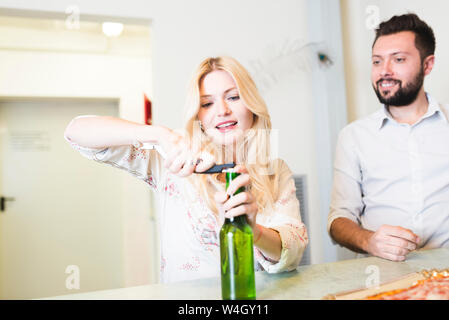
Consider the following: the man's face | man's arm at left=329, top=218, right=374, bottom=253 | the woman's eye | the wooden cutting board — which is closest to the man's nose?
the man's face

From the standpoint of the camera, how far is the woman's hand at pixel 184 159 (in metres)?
0.81

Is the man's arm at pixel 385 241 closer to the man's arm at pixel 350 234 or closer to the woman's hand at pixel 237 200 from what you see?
the man's arm at pixel 350 234

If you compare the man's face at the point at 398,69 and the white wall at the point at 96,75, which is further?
the white wall at the point at 96,75

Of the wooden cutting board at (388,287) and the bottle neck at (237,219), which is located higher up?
the bottle neck at (237,219)

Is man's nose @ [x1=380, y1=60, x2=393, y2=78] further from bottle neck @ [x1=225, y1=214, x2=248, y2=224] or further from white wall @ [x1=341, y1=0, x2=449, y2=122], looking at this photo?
bottle neck @ [x1=225, y1=214, x2=248, y2=224]

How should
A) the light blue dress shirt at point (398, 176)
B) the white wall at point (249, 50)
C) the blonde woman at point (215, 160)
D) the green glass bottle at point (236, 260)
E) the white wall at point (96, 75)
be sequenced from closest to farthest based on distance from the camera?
1. the green glass bottle at point (236, 260)
2. the blonde woman at point (215, 160)
3. the light blue dress shirt at point (398, 176)
4. the white wall at point (249, 50)
5. the white wall at point (96, 75)

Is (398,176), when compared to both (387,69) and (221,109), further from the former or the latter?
(221,109)

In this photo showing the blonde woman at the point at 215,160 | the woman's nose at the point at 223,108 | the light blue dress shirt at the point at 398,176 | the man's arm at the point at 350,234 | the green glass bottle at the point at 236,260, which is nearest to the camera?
the green glass bottle at the point at 236,260

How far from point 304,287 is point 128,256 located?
352 cm

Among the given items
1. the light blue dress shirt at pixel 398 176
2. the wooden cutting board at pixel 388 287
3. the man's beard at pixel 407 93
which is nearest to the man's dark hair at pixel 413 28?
the man's beard at pixel 407 93

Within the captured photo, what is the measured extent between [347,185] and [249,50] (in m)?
1.19

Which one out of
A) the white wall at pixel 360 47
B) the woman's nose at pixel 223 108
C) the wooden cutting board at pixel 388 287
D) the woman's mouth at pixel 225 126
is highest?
the white wall at pixel 360 47

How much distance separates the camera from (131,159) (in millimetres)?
1214

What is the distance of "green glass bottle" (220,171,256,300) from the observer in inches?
29.2
